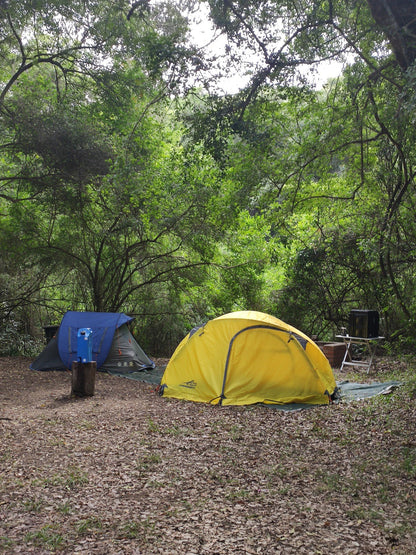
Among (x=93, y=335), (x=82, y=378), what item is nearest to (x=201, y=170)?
(x=93, y=335)

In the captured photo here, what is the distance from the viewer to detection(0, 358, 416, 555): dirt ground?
3.13 metres

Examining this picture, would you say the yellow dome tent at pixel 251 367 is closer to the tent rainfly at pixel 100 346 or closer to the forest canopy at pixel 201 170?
the forest canopy at pixel 201 170

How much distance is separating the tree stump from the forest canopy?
11.3ft

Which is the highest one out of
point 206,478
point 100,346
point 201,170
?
point 201,170

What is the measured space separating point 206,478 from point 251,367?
2989 millimetres

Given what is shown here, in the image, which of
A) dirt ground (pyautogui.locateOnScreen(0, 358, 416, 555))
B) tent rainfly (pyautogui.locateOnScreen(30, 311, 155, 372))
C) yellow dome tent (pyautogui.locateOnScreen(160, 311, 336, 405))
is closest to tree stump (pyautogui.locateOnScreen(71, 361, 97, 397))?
dirt ground (pyautogui.locateOnScreen(0, 358, 416, 555))

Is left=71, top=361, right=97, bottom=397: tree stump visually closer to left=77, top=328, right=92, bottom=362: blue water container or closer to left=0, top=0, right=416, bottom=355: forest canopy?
left=77, top=328, right=92, bottom=362: blue water container

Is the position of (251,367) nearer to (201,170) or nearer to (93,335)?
(93,335)

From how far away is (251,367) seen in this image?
279 inches

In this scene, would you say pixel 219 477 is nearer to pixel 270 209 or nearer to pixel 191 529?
pixel 191 529

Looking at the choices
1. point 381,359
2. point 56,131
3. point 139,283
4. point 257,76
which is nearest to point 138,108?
point 56,131

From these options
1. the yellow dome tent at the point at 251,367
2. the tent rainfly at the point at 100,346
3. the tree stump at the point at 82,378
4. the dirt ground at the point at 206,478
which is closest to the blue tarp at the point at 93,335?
the tent rainfly at the point at 100,346

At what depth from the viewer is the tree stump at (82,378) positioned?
23.9 ft

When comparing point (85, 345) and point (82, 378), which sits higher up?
point (85, 345)
